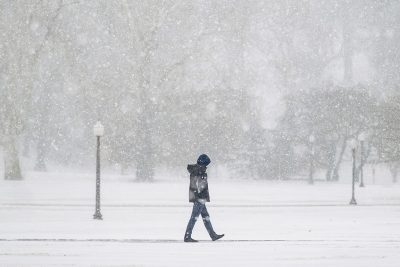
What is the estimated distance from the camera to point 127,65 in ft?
153

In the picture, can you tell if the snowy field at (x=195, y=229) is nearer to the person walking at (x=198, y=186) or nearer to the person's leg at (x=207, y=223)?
the person's leg at (x=207, y=223)

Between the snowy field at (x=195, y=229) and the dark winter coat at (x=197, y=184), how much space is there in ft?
3.24

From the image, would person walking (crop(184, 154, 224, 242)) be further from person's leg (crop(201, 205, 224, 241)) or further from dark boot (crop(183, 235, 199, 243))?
dark boot (crop(183, 235, 199, 243))

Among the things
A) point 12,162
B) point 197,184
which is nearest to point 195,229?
point 197,184

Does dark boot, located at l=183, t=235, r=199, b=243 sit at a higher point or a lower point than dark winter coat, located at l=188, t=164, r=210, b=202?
lower

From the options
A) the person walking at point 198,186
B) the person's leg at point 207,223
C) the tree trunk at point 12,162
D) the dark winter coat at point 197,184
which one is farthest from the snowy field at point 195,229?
the tree trunk at point 12,162

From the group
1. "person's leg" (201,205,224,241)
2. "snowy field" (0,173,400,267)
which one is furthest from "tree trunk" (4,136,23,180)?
"person's leg" (201,205,224,241)

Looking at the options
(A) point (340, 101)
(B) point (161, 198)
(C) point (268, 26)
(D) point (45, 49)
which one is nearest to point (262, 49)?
(C) point (268, 26)

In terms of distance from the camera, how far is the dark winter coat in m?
16.3

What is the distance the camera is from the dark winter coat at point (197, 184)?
16297 mm

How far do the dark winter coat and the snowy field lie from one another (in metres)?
0.99

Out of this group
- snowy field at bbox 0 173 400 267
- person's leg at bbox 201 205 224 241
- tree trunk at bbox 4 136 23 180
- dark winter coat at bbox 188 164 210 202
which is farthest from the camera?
tree trunk at bbox 4 136 23 180

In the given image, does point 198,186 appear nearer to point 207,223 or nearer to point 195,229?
point 207,223

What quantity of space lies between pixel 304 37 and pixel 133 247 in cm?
5204
